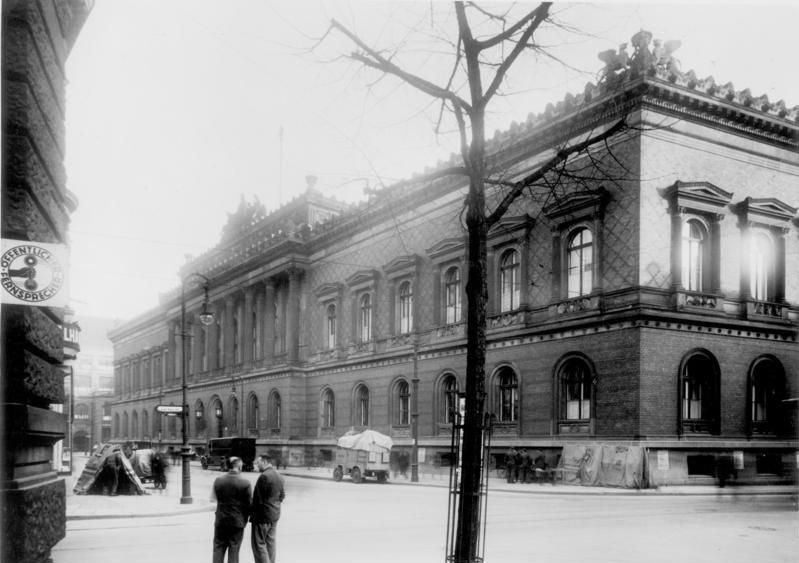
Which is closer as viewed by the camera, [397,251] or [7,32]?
[7,32]

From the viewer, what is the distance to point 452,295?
122ft

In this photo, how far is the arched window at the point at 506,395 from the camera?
32.0 metres

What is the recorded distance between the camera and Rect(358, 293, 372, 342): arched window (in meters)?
43.9

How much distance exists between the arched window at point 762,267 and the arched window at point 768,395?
2.50 m

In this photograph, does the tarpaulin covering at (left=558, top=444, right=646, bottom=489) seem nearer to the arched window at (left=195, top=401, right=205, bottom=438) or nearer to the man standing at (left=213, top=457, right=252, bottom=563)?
the man standing at (left=213, top=457, right=252, bottom=563)

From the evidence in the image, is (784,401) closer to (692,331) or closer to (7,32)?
(692,331)

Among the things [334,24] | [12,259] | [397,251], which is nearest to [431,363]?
[397,251]

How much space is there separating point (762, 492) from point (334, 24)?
24094mm

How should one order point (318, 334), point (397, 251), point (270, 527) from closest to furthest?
point (270, 527)
point (397, 251)
point (318, 334)

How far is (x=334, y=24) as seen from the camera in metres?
8.30

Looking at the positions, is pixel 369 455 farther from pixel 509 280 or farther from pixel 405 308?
pixel 405 308

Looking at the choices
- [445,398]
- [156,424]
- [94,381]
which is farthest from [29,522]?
[94,381]

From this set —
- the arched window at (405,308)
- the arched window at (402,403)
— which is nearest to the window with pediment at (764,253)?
the arched window at (405,308)

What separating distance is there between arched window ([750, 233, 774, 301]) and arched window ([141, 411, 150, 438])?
210 feet
